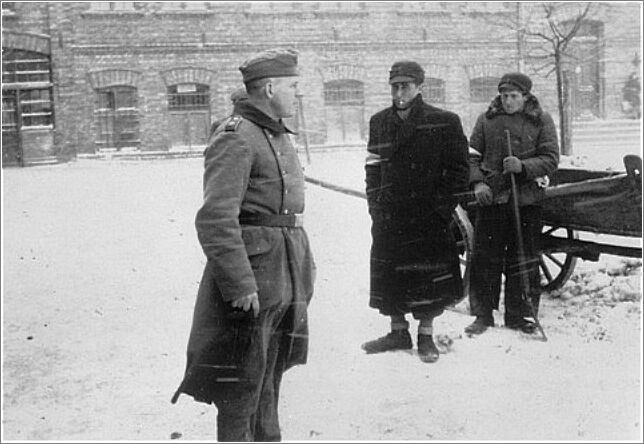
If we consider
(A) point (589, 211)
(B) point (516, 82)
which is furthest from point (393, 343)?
(B) point (516, 82)

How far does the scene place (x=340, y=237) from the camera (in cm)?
764

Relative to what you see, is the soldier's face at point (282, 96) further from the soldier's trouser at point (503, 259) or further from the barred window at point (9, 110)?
the barred window at point (9, 110)

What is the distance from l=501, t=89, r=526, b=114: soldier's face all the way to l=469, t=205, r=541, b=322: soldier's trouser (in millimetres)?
661

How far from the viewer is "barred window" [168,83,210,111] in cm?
1686

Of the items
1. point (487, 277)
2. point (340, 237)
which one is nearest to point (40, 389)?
point (487, 277)

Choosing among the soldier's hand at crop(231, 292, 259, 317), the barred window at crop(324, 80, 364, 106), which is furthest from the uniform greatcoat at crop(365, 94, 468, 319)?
the barred window at crop(324, 80, 364, 106)

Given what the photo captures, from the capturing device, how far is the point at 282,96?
279 centimetres

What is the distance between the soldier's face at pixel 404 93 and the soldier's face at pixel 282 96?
1.51 meters

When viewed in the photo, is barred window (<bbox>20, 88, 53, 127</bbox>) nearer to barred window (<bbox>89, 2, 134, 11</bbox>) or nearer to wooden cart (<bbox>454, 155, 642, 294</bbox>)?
barred window (<bbox>89, 2, 134, 11</bbox>)

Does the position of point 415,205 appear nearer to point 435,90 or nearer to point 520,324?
point 520,324

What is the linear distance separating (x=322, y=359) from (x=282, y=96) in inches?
77.4

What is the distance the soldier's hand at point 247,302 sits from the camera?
100 inches

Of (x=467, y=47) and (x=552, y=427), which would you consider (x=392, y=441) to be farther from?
(x=467, y=47)

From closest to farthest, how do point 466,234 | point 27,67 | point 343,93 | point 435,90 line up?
point 466,234 → point 27,67 → point 435,90 → point 343,93
